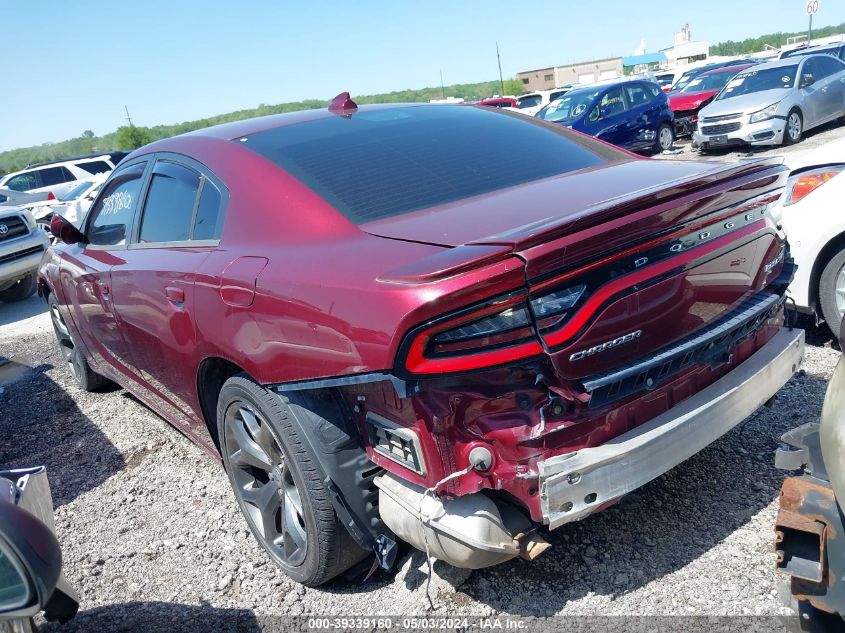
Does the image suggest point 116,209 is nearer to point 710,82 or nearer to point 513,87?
point 710,82

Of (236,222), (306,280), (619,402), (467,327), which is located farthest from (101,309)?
(619,402)

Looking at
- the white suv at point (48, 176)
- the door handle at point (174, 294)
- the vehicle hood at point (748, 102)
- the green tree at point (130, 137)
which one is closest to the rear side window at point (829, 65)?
the vehicle hood at point (748, 102)

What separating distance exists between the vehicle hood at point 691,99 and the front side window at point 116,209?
16047 millimetres

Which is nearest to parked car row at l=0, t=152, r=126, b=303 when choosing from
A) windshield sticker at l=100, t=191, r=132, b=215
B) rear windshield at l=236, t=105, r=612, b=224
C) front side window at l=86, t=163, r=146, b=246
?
front side window at l=86, t=163, r=146, b=246

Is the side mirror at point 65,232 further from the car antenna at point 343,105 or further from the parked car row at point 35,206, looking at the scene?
the parked car row at point 35,206

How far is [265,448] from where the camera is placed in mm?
2650

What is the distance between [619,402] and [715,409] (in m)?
0.39

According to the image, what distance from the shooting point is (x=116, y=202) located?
156 inches

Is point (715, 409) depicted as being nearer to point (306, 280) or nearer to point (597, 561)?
point (597, 561)

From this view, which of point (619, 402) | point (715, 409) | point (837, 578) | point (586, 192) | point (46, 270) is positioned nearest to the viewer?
point (837, 578)

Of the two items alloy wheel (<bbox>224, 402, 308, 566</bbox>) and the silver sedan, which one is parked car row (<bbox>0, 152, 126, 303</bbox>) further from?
the silver sedan

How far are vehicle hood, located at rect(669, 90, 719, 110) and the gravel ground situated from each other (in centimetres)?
1503

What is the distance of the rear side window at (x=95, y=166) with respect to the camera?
64.4ft

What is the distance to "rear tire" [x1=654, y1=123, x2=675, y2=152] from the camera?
607 inches
